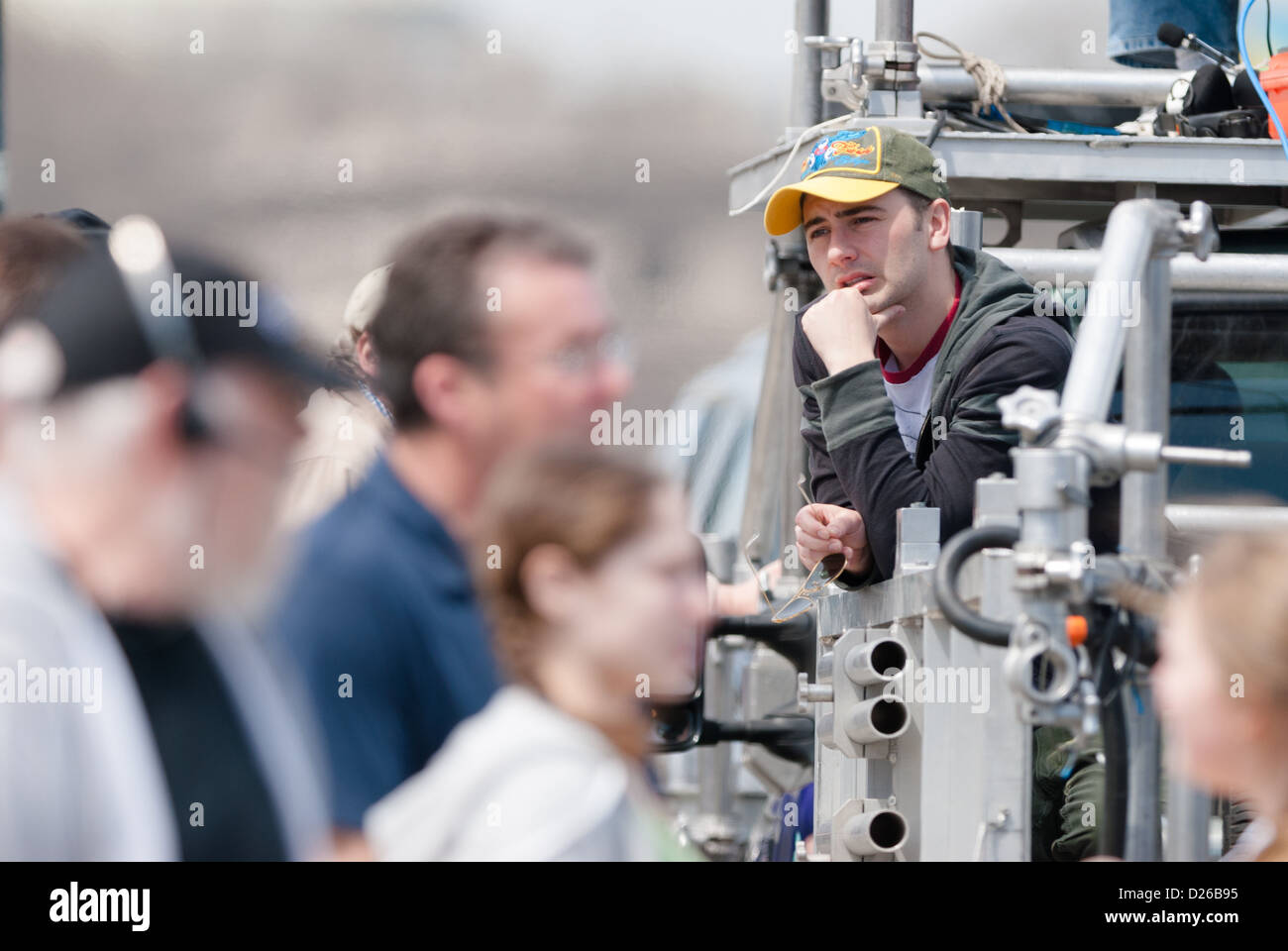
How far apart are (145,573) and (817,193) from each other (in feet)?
5.10

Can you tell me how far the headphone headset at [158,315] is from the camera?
162 centimetres

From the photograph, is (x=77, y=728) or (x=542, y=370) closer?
(x=77, y=728)

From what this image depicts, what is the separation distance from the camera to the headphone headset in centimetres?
162

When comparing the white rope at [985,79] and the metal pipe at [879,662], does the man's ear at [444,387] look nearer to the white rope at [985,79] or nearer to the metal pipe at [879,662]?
the metal pipe at [879,662]

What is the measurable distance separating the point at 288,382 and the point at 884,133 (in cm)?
157

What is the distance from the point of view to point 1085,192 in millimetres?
3604

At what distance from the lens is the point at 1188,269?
10.8 ft

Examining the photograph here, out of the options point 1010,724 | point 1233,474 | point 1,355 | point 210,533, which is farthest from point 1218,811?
point 1,355

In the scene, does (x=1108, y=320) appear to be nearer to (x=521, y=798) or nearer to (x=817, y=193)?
(x=521, y=798)

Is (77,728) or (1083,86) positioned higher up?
(1083,86)

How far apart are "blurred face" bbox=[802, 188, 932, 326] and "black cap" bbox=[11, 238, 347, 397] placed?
1410 mm

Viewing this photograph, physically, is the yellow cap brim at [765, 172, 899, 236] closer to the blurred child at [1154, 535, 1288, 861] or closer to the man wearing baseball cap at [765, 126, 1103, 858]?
the man wearing baseball cap at [765, 126, 1103, 858]

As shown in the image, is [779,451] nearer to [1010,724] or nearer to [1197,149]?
[1197,149]

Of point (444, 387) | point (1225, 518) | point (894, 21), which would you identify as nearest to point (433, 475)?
point (444, 387)
